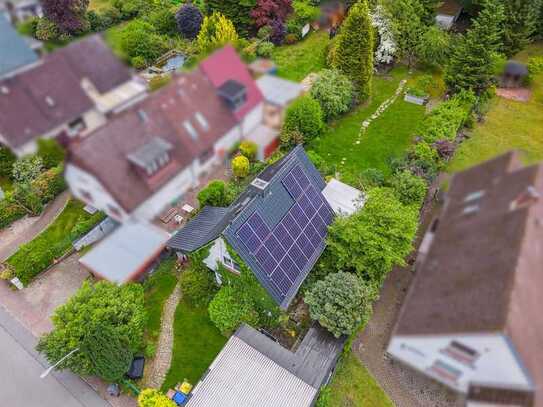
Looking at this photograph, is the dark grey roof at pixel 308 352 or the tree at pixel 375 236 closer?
the dark grey roof at pixel 308 352

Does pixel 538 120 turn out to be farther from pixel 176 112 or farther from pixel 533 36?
pixel 533 36

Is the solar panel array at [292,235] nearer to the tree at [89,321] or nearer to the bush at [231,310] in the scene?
the bush at [231,310]

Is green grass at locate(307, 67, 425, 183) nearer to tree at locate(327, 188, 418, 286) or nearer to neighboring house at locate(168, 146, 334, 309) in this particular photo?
neighboring house at locate(168, 146, 334, 309)

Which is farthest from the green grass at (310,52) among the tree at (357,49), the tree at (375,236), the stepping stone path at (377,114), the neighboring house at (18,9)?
the neighboring house at (18,9)

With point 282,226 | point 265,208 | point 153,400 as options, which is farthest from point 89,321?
point 282,226

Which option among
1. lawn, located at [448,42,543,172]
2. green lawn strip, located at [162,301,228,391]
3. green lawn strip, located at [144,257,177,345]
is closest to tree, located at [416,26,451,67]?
lawn, located at [448,42,543,172]

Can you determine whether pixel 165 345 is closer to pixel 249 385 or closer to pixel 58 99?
pixel 249 385

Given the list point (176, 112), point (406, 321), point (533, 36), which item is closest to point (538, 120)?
point (406, 321)
